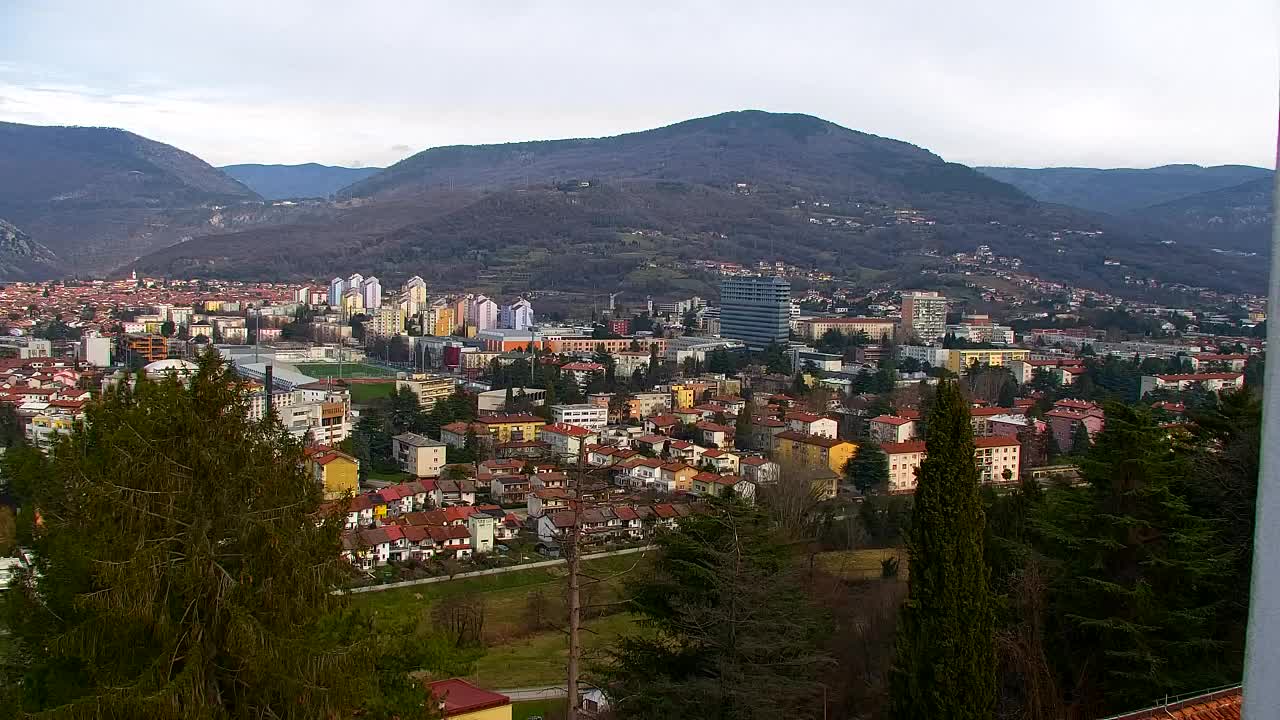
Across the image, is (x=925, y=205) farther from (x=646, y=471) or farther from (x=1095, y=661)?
(x=1095, y=661)

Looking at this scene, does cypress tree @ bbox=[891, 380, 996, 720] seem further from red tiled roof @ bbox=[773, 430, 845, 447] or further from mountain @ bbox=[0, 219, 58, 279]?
mountain @ bbox=[0, 219, 58, 279]

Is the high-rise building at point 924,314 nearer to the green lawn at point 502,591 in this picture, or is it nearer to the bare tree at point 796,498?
the bare tree at point 796,498

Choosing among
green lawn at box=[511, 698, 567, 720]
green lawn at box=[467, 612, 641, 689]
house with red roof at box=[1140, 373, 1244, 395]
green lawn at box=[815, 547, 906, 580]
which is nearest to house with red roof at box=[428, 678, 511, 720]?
green lawn at box=[511, 698, 567, 720]

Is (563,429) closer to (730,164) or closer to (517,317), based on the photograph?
(517,317)

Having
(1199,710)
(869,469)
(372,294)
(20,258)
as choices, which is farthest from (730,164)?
(1199,710)

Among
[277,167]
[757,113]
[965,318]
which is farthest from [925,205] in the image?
[277,167]
